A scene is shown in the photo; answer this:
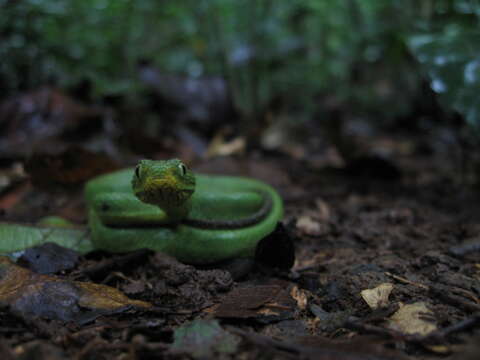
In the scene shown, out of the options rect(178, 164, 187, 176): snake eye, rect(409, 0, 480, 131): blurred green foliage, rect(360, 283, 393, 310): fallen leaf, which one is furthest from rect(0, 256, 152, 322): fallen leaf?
rect(409, 0, 480, 131): blurred green foliage

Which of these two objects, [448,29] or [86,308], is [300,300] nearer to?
[86,308]

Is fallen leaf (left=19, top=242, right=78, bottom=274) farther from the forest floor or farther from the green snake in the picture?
the green snake

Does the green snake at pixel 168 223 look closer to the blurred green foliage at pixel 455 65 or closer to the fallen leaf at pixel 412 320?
the fallen leaf at pixel 412 320

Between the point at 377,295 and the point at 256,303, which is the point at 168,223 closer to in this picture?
the point at 256,303

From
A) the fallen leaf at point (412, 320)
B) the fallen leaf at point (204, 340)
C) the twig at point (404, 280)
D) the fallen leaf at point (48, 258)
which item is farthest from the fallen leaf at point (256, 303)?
the fallen leaf at point (48, 258)

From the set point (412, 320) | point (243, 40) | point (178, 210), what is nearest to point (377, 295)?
point (412, 320)

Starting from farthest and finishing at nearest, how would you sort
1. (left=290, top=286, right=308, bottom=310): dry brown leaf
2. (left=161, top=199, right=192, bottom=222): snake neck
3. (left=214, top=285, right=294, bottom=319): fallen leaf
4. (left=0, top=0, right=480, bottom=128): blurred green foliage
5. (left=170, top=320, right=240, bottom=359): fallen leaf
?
1. (left=0, top=0, right=480, bottom=128): blurred green foliage
2. (left=161, top=199, right=192, bottom=222): snake neck
3. (left=290, top=286, right=308, bottom=310): dry brown leaf
4. (left=214, top=285, right=294, bottom=319): fallen leaf
5. (left=170, top=320, right=240, bottom=359): fallen leaf
